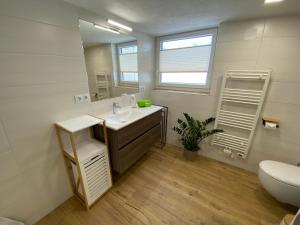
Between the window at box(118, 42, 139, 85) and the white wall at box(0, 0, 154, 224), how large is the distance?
693mm

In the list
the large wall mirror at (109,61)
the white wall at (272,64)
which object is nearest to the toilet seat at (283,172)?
the white wall at (272,64)

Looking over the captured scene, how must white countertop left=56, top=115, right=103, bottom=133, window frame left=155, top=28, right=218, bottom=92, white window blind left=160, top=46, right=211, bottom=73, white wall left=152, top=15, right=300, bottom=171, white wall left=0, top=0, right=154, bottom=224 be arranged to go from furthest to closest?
white window blind left=160, top=46, right=211, bottom=73 < window frame left=155, top=28, right=218, bottom=92 < white wall left=152, top=15, right=300, bottom=171 < white countertop left=56, top=115, right=103, bottom=133 < white wall left=0, top=0, right=154, bottom=224

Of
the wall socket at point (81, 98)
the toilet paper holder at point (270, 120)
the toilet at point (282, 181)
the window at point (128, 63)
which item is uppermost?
the window at point (128, 63)

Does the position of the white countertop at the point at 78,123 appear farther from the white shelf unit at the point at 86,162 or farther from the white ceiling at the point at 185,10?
the white ceiling at the point at 185,10

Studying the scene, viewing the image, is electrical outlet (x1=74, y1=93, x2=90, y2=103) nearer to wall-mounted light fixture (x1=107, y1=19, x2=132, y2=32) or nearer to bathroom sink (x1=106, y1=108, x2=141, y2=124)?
bathroom sink (x1=106, y1=108, x2=141, y2=124)

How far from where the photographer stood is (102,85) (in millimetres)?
1774

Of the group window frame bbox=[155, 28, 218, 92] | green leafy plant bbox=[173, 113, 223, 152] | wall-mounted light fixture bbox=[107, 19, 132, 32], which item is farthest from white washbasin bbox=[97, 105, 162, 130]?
wall-mounted light fixture bbox=[107, 19, 132, 32]

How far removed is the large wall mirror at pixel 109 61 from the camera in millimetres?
1525

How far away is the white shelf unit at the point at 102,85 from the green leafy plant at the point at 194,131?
128cm

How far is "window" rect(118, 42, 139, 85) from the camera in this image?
2029 millimetres

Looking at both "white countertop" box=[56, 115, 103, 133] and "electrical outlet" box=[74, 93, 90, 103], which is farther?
"electrical outlet" box=[74, 93, 90, 103]

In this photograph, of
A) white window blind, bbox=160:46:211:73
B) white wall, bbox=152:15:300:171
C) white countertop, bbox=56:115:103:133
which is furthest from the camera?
white window blind, bbox=160:46:211:73

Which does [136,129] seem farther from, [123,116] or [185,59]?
[185,59]

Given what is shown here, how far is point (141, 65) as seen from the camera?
2.34 metres
